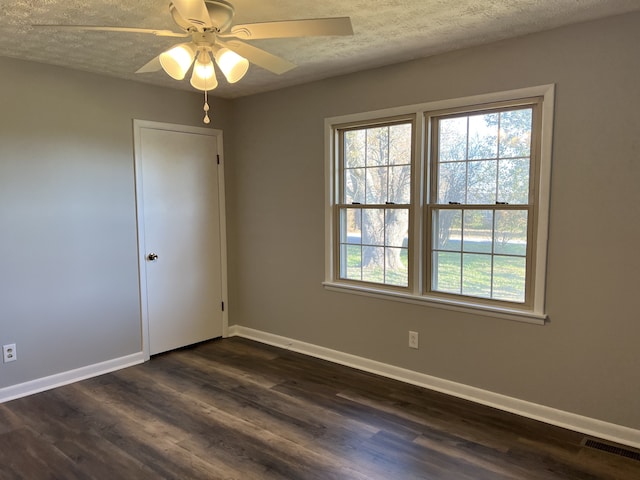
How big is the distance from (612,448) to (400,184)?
6.87 feet

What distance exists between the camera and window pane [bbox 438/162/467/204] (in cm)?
310

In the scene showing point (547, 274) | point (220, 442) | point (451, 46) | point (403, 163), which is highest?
point (451, 46)

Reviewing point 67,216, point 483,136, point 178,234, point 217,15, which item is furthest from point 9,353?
point 483,136

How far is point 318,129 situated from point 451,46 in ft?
4.20

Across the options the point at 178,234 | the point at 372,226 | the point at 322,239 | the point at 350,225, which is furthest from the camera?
the point at 178,234

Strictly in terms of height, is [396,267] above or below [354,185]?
below

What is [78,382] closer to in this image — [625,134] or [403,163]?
[403,163]

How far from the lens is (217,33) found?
1.92 metres

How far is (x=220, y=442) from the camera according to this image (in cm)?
261

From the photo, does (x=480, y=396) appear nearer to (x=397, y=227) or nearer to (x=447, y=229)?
(x=447, y=229)

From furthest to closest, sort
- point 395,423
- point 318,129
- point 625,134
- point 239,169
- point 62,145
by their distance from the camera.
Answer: point 239,169, point 318,129, point 62,145, point 395,423, point 625,134

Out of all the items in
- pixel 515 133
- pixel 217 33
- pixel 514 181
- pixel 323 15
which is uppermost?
pixel 323 15

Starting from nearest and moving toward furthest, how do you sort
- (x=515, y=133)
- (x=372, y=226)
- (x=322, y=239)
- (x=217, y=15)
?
(x=217, y=15) < (x=515, y=133) < (x=372, y=226) < (x=322, y=239)

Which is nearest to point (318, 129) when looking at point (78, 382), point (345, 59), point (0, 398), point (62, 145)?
point (345, 59)
